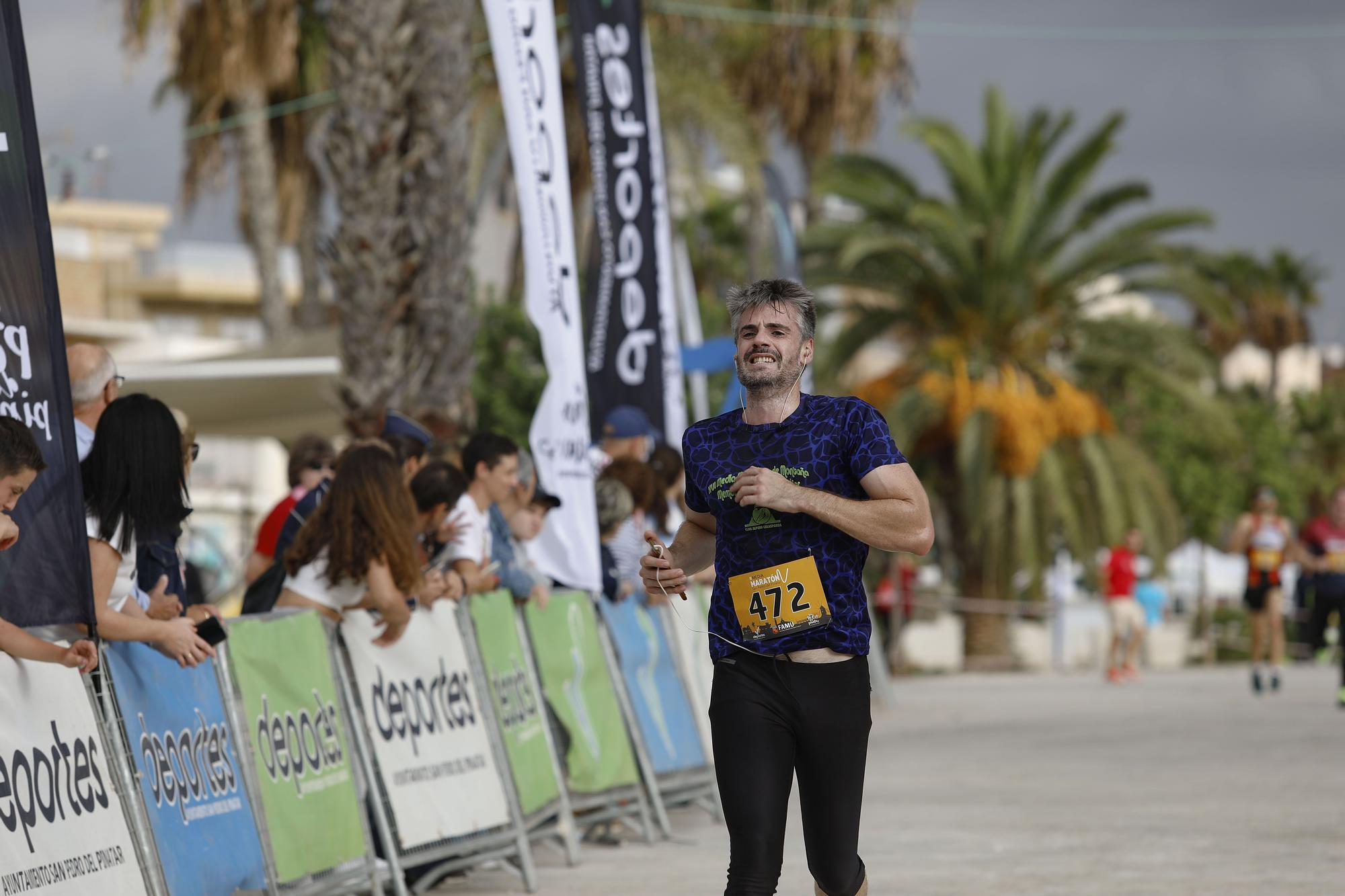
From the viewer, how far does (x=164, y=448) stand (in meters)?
5.87

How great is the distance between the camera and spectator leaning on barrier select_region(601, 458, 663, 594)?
1016cm

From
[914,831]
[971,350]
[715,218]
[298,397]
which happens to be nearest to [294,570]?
[914,831]

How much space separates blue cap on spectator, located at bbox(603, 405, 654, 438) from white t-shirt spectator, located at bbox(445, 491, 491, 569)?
247 centimetres

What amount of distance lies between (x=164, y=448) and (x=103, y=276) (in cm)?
5544

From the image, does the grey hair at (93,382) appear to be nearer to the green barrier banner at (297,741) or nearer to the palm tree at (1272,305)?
the green barrier banner at (297,741)

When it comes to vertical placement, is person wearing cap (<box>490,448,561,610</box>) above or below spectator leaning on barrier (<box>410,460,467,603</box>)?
below

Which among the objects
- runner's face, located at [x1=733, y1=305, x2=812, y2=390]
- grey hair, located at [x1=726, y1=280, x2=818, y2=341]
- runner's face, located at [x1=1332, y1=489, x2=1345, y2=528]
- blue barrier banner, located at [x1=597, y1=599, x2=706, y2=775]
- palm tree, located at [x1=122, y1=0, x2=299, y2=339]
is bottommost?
runner's face, located at [x1=1332, y1=489, x2=1345, y2=528]

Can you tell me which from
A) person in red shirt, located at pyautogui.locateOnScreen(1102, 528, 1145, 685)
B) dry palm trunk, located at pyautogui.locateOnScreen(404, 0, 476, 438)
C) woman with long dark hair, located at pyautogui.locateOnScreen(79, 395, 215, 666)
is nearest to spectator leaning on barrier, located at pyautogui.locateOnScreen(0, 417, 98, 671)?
woman with long dark hair, located at pyautogui.locateOnScreen(79, 395, 215, 666)

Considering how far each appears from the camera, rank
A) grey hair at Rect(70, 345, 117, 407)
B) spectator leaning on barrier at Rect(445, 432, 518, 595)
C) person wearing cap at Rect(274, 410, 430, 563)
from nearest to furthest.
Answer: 1. grey hair at Rect(70, 345, 117, 407)
2. person wearing cap at Rect(274, 410, 430, 563)
3. spectator leaning on barrier at Rect(445, 432, 518, 595)

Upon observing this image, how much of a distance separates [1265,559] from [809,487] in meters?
16.4

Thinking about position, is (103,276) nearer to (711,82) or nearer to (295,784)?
(711,82)

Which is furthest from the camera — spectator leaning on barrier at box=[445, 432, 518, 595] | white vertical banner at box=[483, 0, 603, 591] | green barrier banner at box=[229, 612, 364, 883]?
white vertical banner at box=[483, 0, 603, 591]

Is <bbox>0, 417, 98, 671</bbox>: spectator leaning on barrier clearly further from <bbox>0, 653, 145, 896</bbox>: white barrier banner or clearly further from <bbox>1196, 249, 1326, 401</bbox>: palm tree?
<bbox>1196, 249, 1326, 401</bbox>: palm tree

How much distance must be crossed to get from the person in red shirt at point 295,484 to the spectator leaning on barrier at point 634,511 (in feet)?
4.83
